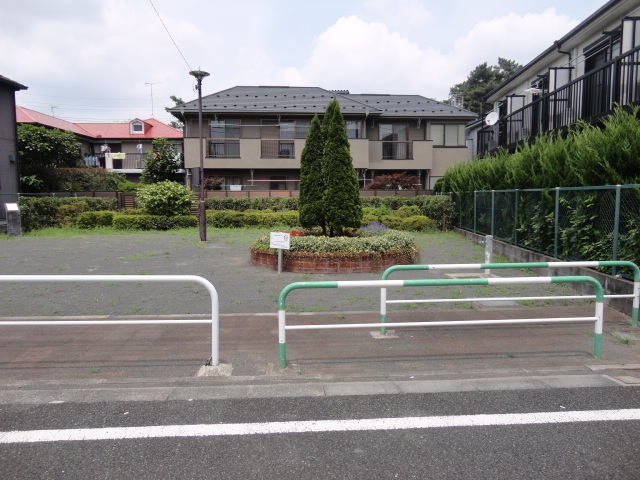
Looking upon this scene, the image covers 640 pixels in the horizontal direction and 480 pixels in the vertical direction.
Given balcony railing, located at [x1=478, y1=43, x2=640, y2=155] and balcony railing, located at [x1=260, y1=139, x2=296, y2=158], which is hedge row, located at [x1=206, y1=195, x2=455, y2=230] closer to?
balcony railing, located at [x1=260, y1=139, x2=296, y2=158]

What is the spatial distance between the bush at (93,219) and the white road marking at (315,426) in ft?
60.7

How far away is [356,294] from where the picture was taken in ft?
25.9

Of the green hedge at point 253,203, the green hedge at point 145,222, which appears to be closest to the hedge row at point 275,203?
the green hedge at point 253,203

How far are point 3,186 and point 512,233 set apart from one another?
2168 cm

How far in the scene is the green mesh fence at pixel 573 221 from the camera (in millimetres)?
6836

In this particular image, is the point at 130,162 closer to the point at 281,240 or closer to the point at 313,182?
the point at 313,182

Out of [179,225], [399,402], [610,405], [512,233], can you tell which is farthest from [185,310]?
[179,225]

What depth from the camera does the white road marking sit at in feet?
10.9

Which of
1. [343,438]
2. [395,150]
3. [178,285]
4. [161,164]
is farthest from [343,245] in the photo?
[161,164]

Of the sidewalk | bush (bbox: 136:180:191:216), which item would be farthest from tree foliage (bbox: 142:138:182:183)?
the sidewalk

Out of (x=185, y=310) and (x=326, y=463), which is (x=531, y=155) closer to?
(x=185, y=310)

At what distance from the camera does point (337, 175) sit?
10.6 m

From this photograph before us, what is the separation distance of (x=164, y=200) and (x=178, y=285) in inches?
490

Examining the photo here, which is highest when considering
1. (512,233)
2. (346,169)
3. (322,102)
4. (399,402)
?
(322,102)
